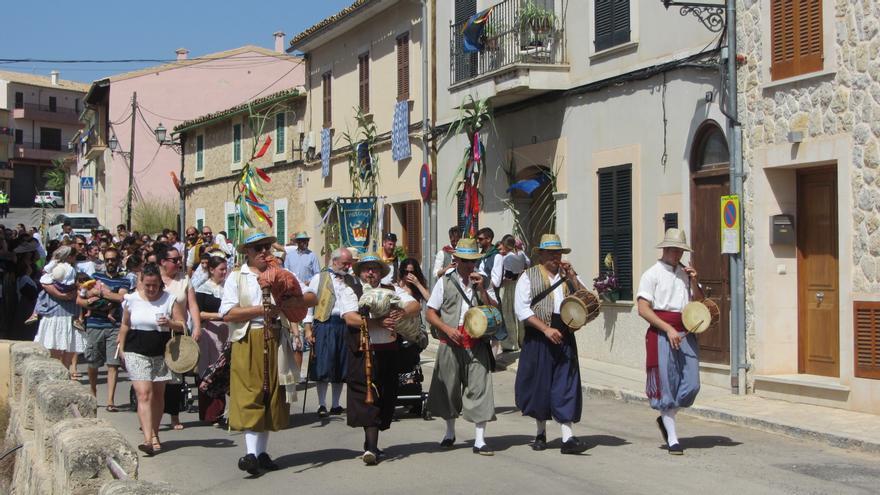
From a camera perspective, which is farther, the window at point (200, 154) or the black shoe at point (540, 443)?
the window at point (200, 154)

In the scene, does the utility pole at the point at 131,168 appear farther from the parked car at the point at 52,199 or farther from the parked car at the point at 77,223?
the parked car at the point at 52,199

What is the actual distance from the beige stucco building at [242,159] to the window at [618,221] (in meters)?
11.4

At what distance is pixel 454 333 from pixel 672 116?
6698mm

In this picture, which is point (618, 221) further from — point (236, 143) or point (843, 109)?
point (236, 143)

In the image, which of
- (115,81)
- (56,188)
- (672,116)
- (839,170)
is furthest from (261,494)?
(56,188)

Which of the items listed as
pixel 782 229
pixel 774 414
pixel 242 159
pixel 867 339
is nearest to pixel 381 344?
pixel 774 414

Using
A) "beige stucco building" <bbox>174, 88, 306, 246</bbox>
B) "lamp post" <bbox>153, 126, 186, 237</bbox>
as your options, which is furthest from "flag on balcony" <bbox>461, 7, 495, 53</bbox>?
"lamp post" <bbox>153, 126, 186, 237</bbox>

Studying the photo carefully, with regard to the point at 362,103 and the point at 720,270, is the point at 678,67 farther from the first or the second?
the point at 362,103

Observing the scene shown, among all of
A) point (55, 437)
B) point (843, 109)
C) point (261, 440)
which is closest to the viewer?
point (55, 437)

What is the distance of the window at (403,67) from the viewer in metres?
24.2

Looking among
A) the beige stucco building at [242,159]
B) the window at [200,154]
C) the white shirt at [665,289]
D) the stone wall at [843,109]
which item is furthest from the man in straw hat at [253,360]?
the window at [200,154]

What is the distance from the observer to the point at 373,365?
9258 mm

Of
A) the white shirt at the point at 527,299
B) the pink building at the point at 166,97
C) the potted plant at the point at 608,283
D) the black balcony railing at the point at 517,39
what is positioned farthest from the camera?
the pink building at the point at 166,97

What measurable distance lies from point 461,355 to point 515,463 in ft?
3.66
